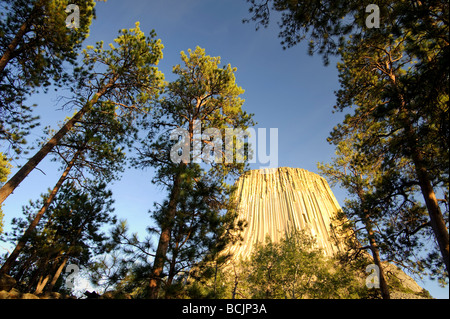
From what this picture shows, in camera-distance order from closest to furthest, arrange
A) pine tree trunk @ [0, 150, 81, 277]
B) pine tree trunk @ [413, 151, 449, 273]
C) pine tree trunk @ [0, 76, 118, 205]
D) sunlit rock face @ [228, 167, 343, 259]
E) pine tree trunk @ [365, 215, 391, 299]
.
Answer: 1. pine tree trunk @ [413, 151, 449, 273]
2. pine tree trunk @ [0, 76, 118, 205]
3. pine tree trunk @ [0, 150, 81, 277]
4. pine tree trunk @ [365, 215, 391, 299]
5. sunlit rock face @ [228, 167, 343, 259]

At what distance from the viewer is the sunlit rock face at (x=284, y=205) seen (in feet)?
148

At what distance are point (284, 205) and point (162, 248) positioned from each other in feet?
154

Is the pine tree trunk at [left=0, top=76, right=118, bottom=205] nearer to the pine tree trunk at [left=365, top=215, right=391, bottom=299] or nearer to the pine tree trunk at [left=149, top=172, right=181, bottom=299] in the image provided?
the pine tree trunk at [left=149, top=172, right=181, bottom=299]

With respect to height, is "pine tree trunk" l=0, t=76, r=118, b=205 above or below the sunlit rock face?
below

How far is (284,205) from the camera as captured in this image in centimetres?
5031

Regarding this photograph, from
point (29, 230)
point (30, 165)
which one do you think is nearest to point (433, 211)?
point (30, 165)

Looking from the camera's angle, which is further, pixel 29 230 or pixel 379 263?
pixel 379 263

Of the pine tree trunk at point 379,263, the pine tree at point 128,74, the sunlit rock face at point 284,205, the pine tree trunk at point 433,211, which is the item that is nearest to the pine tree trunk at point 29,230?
the pine tree at point 128,74

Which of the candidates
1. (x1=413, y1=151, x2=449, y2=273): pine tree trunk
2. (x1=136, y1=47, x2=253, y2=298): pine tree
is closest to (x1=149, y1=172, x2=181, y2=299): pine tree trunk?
(x1=136, y1=47, x2=253, y2=298): pine tree

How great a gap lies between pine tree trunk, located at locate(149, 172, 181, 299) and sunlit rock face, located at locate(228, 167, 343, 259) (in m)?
35.6

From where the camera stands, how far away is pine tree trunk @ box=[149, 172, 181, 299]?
592 centimetres

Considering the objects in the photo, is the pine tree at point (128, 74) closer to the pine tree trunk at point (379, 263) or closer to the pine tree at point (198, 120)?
the pine tree at point (198, 120)

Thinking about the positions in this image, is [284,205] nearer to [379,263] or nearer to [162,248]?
[379,263]

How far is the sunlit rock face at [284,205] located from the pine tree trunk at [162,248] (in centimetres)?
3559
